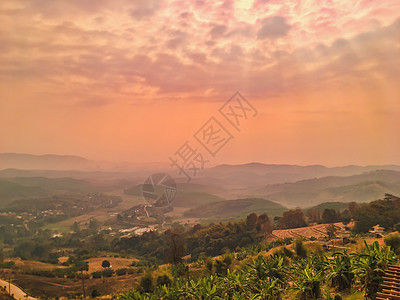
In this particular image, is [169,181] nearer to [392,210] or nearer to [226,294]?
[392,210]

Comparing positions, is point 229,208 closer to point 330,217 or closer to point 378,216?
point 330,217

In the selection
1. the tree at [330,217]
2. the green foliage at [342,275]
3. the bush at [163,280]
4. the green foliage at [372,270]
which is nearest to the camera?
the green foliage at [372,270]

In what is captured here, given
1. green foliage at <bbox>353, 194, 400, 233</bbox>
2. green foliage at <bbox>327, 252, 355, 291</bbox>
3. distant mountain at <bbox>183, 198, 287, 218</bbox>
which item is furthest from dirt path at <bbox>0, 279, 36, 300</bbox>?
distant mountain at <bbox>183, 198, 287, 218</bbox>

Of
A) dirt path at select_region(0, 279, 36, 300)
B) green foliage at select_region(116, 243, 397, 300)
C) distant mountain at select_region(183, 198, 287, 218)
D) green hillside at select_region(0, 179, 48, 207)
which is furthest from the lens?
green hillside at select_region(0, 179, 48, 207)

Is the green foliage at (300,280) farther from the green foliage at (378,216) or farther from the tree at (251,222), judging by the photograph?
the tree at (251,222)

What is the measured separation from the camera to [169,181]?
385 ft

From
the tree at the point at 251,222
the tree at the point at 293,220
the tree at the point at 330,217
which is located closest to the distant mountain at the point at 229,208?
the tree at the point at 293,220

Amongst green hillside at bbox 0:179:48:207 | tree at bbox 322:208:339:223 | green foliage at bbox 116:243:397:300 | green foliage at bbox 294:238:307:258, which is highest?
green foliage at bbox 116:243:397:300

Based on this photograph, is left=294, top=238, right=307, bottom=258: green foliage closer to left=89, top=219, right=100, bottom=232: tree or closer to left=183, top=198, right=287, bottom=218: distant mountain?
left=89, top=219, right=100, bottom=232: tree

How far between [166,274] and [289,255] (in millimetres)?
8185

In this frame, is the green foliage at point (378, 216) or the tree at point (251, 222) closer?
the green foliage at point (378, 216)

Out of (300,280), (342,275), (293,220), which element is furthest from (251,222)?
(342,275)

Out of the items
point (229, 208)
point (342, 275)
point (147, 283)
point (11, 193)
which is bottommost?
point (229, 208)

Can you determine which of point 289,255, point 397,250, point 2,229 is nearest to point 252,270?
point 289,255
